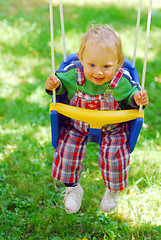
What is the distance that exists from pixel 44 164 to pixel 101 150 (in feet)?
3.21

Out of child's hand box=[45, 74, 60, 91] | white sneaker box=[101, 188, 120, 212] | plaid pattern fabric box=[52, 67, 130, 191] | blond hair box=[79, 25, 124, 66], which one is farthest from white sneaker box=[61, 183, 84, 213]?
blond hair box=[79, 25, 124, 66]

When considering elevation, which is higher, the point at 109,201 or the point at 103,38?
the point at 103,38

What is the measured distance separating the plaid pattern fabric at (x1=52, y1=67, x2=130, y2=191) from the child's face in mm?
205

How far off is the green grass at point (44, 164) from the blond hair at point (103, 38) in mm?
1296

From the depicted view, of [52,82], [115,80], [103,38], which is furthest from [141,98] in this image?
[52,82]

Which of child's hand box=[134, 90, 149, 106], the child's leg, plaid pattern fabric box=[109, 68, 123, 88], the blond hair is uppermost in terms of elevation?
the blond hair

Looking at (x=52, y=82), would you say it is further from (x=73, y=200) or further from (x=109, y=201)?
(x=109, y=201)

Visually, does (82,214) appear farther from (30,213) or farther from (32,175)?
(32,175)

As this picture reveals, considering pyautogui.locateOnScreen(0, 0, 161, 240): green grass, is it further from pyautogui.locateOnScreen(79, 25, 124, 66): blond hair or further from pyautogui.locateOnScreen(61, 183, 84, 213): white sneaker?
pyautogui.locateOnScreen(79, 25, 124, 66): blond hair

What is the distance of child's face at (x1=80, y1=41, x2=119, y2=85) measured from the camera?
6.61 feet

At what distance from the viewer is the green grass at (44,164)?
2553 millimetres

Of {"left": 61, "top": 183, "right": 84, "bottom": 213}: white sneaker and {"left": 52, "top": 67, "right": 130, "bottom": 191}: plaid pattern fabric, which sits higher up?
{"left": 52, "top": 67, "right": 130, "bottom": 191}: plaid pattern fabric

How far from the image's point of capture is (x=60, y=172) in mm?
2402

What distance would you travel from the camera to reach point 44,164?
320 cm
